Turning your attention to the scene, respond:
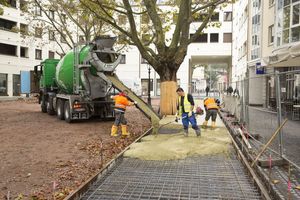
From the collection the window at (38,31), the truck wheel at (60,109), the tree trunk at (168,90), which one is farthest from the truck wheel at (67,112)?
the window at (38,31)

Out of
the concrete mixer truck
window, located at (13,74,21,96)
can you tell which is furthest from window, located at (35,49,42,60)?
the concrete mixer truck

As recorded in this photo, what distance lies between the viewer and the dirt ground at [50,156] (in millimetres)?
5812

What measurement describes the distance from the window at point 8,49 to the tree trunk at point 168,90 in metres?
28.2

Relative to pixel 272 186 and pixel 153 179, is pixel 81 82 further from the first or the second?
pixel 272 186

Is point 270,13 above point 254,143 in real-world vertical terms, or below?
above

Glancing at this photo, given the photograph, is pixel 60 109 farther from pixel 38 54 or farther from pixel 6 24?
pixel 38 54

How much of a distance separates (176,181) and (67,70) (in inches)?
425

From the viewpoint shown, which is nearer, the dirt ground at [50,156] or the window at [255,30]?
the dirt ground at [50,156]

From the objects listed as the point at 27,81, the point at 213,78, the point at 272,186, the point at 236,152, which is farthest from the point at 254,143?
the point at 213,78

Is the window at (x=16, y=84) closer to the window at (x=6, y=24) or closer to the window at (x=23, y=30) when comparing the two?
the window at (x=6, y=24)

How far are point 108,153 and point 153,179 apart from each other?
2.57 m

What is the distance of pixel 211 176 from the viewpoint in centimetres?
654

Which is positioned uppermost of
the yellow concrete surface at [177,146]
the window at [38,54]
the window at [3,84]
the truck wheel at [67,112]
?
the window at [38,54]

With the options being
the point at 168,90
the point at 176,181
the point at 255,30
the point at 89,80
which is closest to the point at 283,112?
the point at 176,181
